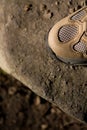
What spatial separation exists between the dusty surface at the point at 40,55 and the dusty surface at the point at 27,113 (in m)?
0.53

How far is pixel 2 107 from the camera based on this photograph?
253cm

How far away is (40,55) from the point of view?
203 centimetres

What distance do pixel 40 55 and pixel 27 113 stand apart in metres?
0.64

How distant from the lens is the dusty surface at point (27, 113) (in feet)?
8.15

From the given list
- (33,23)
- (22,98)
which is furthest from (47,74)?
(22,98)

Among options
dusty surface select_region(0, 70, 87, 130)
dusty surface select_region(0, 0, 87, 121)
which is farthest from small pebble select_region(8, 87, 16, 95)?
dusty surface select_region(0, 0, 87, 121)

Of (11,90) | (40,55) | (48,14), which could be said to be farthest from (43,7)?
(11,90)

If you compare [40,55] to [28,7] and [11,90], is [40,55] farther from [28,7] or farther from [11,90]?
[11,90]

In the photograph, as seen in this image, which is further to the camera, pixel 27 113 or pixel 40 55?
pixel 27 113

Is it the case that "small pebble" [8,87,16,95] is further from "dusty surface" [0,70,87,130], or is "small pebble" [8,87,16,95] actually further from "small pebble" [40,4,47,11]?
"small pebble" [40,4,47,11]

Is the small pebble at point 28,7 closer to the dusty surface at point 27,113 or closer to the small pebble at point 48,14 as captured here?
the small pebble at point 48,14

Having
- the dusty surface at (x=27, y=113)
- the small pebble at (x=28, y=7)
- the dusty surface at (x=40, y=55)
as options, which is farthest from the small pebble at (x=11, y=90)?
the small pebble at (x=28, y=7)

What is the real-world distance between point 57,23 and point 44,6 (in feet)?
0.82

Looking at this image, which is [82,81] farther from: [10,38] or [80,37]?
[10,38]
